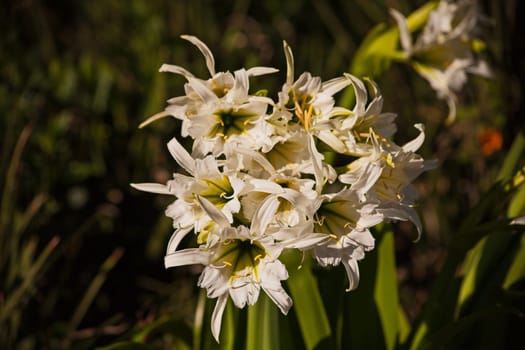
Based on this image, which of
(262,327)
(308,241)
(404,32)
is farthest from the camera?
(404,32)

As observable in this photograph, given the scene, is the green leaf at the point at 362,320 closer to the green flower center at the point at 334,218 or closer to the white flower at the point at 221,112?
the green flower center at the point at 334,218

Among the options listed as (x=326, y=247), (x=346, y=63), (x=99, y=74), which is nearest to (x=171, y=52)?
(x=99, y=74)

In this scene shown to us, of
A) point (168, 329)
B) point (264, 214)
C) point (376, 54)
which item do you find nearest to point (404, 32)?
point (376, 54)

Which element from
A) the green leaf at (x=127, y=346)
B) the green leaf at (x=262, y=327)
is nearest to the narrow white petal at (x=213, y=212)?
the green leaf at (x=262, y=327)

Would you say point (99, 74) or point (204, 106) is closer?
point (204, 106)

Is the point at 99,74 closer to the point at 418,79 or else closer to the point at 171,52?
the point at 171,52

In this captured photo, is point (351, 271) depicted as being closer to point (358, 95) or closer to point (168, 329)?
point (358, 95)
